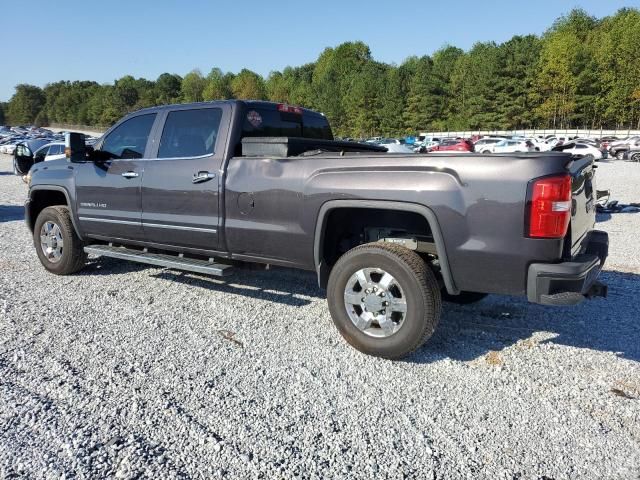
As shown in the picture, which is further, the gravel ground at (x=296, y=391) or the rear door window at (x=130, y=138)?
the rear door window at (x=130, y=138)

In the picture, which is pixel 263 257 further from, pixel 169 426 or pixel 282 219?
pixel 169 426

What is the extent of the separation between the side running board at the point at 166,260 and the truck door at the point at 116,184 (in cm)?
16

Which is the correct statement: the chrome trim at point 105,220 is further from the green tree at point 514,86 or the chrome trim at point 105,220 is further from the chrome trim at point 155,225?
the green tree at point 514,86

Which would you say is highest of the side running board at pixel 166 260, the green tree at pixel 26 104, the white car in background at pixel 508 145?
the green tree at pixel 26 104

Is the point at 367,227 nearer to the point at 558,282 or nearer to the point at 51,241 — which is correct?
the point at 558,282

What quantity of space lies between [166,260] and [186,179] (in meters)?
0.85

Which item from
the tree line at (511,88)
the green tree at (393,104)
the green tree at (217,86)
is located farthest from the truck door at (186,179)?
the green tree at (217,86)

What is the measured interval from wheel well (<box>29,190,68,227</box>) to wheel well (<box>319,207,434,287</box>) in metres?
3.80

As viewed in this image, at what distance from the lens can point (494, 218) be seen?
10.8 ft

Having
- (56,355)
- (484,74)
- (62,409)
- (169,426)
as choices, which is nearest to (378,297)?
(169,426)

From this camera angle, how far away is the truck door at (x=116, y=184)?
17.1 feet

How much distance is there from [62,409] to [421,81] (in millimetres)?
82848

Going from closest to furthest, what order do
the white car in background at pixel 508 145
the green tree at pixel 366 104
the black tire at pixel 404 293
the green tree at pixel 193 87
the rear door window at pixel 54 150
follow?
1. the black tire at pixel 404 293
2. the rear door window at pixel 54 150
3. the white car in background at pixel 508 145
4. the green tree at pixel 366 104
5. the green tree at pixel 193 87

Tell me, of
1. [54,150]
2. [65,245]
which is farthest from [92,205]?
[54,150]
